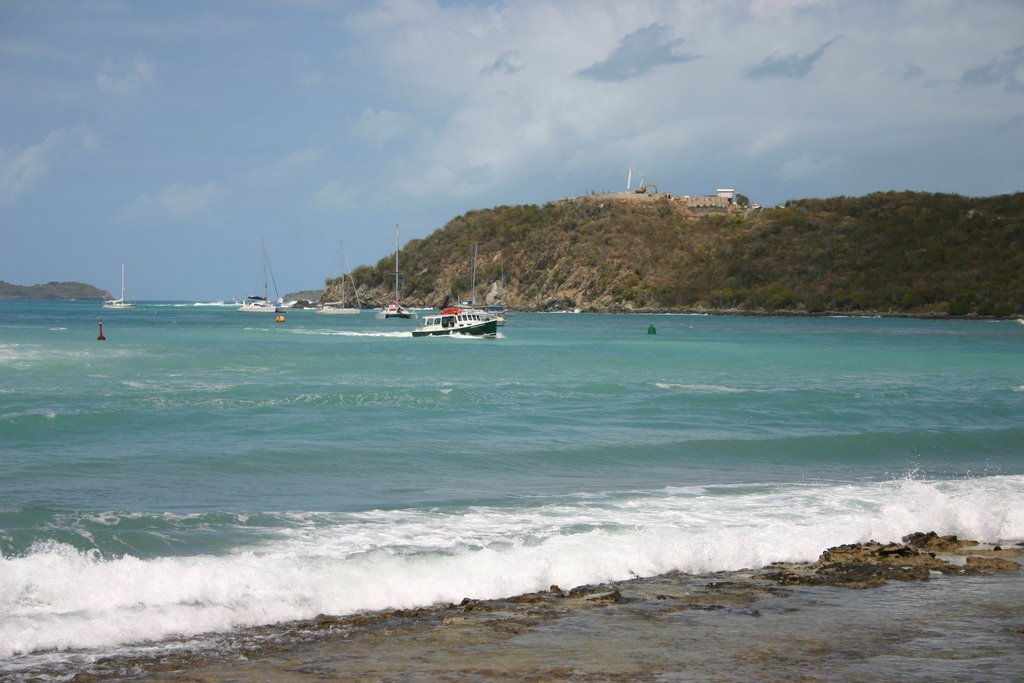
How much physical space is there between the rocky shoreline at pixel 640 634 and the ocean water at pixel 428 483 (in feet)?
1.97

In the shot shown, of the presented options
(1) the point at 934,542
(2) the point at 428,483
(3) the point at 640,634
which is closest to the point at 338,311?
(2) the point at 428,483

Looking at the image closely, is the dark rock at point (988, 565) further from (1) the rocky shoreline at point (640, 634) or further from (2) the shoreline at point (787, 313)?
(2) the shoreline at point (787, 313)

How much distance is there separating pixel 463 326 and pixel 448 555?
202 feet

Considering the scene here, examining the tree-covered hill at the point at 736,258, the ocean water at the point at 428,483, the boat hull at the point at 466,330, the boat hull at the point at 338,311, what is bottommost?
the ocean water at the point at 428,483

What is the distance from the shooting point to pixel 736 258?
481ft

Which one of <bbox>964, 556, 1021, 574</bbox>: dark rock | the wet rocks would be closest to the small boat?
the wet rocks

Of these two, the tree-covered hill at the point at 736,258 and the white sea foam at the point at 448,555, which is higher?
the tree-covered hill at the point at 736,258

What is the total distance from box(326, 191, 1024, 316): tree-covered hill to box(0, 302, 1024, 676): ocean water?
9008 cm

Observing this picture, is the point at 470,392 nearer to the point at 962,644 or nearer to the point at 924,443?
the point at 924,443

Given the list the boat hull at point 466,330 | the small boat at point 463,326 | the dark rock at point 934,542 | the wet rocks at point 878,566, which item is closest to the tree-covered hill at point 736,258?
the small boat at point 463,326

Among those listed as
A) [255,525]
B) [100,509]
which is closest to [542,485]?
[255,525]

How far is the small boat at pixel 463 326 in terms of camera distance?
7125 centimetres

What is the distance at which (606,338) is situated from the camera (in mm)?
74312

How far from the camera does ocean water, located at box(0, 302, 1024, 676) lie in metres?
9.38
